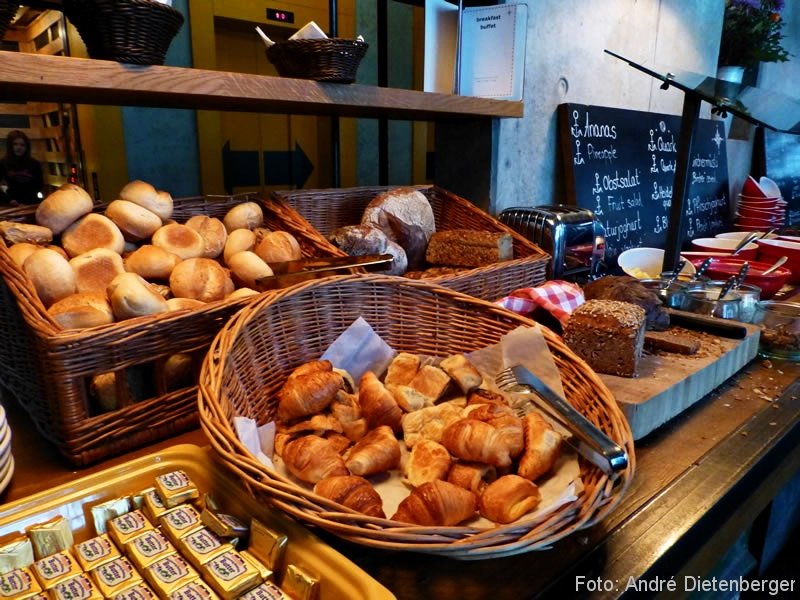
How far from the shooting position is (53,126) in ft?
14.0

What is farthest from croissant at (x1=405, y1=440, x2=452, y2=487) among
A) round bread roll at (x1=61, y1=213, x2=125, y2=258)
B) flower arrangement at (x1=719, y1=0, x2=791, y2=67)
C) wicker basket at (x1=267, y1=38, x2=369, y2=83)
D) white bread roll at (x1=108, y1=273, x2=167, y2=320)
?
flower arrangement at (x1=719, y1=0, x2=791, y2=67)

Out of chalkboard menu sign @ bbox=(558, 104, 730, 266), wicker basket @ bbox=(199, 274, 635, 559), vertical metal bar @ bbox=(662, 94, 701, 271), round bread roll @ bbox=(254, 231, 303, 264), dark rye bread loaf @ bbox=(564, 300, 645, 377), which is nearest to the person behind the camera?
wicker basket @ bbox=(199, 274, 635, 559)

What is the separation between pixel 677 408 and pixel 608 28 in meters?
1.78

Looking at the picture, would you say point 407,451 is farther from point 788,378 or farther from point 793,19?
point 793,19

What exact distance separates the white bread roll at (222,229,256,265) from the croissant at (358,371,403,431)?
528 mm

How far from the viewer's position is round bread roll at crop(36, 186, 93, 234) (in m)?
1.14

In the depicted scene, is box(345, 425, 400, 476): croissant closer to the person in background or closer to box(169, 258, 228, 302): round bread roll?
box(169, 258, 228, 302): round bread roll

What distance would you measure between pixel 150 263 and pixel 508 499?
2.68ft

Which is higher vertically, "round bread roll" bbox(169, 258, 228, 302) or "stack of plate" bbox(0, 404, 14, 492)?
"round bread roll" bbox(169, 258, 228, 302)

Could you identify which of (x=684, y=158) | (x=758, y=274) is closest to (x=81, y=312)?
(x=684, y=158)

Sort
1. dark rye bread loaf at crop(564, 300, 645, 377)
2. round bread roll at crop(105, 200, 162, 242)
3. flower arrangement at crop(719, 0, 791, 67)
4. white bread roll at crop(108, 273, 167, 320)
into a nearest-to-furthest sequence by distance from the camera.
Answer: white bread roll at crop(108, 273, 167, 320), dark rye bread loaf at crop(564, 300, 645, 377), round bread roll at crop(105, 200, 162, 242), flower arrangement at crop(719, 0, 791, 67)

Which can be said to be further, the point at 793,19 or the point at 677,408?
the point at 793,19

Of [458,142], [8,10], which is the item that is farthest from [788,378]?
[8,10]

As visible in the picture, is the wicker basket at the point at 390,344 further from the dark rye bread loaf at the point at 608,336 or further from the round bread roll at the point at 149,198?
the round bread roll at the point at 149,198
